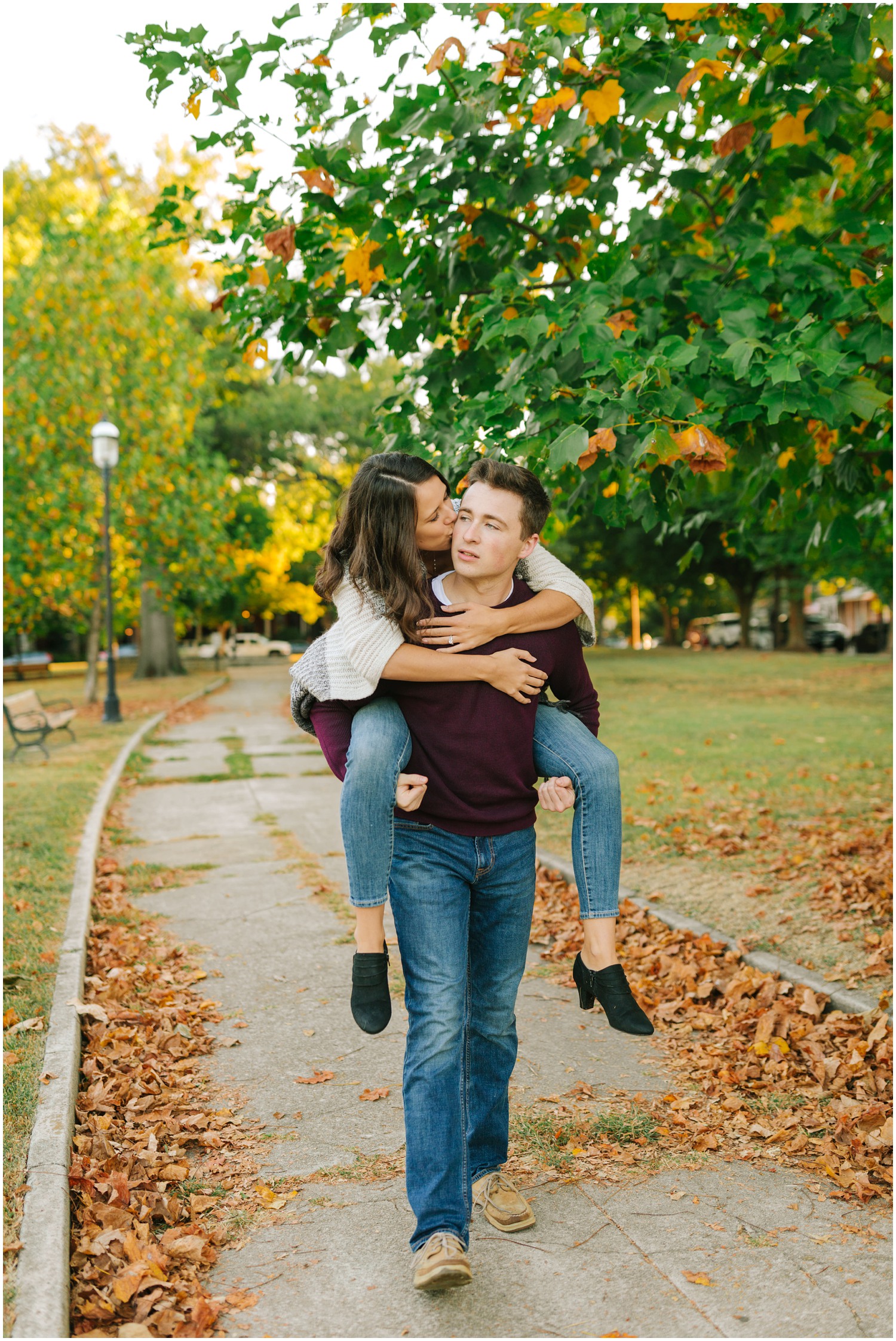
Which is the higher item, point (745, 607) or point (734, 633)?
point (745, 607)

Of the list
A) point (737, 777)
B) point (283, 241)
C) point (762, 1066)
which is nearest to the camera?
point (762, 1066)

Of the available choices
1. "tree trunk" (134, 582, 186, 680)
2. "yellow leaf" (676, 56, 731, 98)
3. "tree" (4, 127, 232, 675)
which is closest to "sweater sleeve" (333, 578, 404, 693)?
"yellow leaf" (676, 56, 731, 98)

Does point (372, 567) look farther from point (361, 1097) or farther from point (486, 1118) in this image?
point (361, 1097)

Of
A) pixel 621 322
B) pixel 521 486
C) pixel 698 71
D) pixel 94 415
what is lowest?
pixel 521 486

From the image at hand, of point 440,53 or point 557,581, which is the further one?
point 440,53

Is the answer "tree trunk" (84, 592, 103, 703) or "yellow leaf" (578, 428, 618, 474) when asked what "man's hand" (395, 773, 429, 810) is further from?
"tree trunk" (84, 592, 103, 703)

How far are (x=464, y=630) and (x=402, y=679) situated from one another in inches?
8.9

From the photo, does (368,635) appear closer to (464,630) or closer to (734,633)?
(464,630)

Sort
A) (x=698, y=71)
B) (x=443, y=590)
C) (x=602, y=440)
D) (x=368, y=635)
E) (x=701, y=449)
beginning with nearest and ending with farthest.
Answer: (x=368, y=635) < (x=443, y=590) < (x=701, y=449) < (x=602, y=440) < (x=698, y=71)

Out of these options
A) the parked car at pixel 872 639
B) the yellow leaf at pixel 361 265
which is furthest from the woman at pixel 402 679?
the parked car at pixel 872 639

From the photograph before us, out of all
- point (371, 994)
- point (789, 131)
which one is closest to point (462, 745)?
point (371, 994)

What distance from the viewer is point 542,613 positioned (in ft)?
10.2

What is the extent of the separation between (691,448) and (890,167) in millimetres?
3872

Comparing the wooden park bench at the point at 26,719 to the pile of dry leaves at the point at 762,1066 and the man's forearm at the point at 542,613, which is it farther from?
the man's forearm at the point at 542,613
